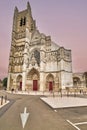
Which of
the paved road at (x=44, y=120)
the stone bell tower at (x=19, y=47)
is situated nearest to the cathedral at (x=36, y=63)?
the stone bell tower at (x=19, y=47)

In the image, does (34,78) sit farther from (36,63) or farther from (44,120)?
(44,120)

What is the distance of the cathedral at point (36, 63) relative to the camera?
31547 millimetres

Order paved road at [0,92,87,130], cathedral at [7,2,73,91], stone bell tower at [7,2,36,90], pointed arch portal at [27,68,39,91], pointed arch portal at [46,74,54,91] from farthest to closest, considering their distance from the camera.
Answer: stone bell tower at [7,2,36,90], pointed arch portal at [27,68,39,91], pointed arch portal at [46,74,54,91], cathedral at [7,2,73,91], paved road at [0,92,87,130]

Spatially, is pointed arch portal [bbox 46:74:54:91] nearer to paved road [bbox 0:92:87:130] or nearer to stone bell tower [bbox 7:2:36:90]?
stone bell tower [bbox 7:2:36:90]

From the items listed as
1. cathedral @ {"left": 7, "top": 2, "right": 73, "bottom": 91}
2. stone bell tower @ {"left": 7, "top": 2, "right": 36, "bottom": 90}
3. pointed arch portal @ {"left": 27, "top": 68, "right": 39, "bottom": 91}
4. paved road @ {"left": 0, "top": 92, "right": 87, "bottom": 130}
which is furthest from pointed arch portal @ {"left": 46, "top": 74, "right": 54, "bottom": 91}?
paved road @ {"left": 0, "top": 92, "right": 87, "bottom": 130}

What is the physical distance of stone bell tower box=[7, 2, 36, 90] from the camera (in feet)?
116

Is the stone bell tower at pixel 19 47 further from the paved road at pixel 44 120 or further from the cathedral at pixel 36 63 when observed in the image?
the paved road at pixel 44 120

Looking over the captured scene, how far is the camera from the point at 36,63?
34.1m

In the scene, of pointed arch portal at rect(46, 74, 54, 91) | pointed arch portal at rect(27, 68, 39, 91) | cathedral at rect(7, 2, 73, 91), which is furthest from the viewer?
pointed arch portal at rect(27, 68, 39, 91)

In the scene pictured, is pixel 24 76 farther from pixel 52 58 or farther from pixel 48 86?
pixel 52 58

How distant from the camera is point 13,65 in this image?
37188mm

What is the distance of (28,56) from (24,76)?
7290 mm

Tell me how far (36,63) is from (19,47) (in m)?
9.74

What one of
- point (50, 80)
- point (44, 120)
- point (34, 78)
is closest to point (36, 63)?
point (34, 78)
